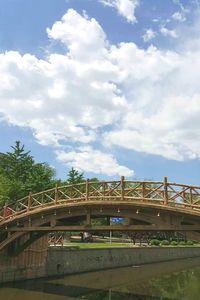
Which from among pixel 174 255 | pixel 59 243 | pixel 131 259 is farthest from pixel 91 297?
pixel 174 255

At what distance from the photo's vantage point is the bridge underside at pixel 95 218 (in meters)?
23.6

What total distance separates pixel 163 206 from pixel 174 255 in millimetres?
45235

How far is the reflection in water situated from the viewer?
31.1 metres

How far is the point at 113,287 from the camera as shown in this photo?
36250 mm

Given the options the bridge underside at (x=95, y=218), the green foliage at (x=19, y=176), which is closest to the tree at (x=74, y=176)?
the green foliage at (x=19, y=176)

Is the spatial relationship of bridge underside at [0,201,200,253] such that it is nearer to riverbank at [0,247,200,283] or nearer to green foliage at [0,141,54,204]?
riverbank at [0,247,200,283]

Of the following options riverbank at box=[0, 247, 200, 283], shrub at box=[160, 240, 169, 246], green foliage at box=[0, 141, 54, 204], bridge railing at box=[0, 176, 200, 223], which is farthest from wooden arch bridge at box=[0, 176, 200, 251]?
shrub at box=[160, 240, 169, 246]

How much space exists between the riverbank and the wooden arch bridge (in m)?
4.12

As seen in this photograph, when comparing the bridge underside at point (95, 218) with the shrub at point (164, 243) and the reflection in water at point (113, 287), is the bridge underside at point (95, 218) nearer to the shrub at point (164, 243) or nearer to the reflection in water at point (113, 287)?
the reflection in water at point (113, 287)

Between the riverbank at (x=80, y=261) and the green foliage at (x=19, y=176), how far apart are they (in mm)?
14025

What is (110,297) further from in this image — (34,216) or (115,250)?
(115,250)

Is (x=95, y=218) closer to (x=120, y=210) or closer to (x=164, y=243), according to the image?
(x=120, y=210)

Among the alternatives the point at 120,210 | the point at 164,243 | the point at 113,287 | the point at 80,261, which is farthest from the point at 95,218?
the point at 164,243

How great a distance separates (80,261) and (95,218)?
46.3 ft
